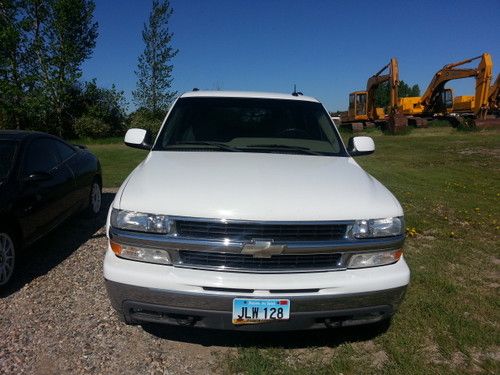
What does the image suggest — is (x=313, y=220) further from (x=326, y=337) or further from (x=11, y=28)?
(x=11, y=28)

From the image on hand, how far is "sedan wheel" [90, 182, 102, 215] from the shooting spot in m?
6.42

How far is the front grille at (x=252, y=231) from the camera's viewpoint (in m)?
2.49

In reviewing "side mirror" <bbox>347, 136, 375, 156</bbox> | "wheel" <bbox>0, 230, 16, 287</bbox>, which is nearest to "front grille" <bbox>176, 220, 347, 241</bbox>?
"side mirror" <bbox>347, 136, 375, 156</bbox>

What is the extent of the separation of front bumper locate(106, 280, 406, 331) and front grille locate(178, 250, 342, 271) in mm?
174

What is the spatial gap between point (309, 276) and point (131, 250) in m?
1.09

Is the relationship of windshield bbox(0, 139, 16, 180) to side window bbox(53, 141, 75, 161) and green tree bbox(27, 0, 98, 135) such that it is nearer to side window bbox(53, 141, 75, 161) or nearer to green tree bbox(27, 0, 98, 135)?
side window bbox(53, 141, 75, 161)

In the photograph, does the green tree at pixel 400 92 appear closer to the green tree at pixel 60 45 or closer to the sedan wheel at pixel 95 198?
the green tree at pixel 60 45

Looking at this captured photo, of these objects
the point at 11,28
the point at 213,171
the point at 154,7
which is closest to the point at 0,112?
the point at 11,28

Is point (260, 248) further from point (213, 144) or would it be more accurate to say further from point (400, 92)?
point (400, 92)

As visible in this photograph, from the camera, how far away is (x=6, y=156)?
14.9 ft

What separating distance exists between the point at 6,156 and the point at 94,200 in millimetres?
2018

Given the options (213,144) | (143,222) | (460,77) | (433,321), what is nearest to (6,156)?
(213,144)

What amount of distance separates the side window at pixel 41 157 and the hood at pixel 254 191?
210 cm

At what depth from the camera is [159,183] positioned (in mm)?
2818
